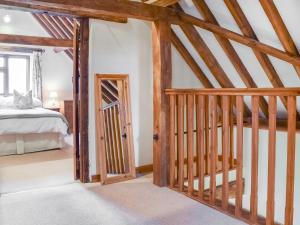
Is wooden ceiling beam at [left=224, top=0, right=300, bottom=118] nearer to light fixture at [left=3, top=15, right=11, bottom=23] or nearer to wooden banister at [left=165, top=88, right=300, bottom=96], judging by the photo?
wooden banister at [left=165, top=88, right=300, bottom=96]

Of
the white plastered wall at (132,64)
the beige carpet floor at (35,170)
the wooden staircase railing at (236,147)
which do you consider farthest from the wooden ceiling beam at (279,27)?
the beige carpet floor at (35,170)

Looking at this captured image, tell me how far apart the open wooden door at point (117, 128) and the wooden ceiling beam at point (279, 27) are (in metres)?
1.91

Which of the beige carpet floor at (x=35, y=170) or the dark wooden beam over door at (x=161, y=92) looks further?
the beige carpet floor at (x=35, y=170)

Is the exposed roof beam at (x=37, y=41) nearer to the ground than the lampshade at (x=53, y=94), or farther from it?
farther from it

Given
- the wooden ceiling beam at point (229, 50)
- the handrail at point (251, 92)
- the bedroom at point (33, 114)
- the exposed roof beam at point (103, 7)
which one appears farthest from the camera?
the bedroom at point (33, 114)

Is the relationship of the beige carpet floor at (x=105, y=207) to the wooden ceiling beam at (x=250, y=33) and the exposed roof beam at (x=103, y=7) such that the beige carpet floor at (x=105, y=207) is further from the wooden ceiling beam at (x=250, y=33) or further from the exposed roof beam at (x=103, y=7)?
the exposed roof beam at (x=103, y=7)

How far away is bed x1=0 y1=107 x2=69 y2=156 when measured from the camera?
5.40 meters

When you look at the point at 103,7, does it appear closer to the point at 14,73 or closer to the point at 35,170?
the point at 35,170

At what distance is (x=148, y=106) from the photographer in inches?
170

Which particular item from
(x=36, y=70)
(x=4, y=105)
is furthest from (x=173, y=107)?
(x=36, y=70)

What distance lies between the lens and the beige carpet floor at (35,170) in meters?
3.80

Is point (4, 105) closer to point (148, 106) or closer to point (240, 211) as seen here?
point (148, 106)

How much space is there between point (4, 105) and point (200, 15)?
16.6ft

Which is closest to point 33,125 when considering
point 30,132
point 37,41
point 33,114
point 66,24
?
point 30,132
